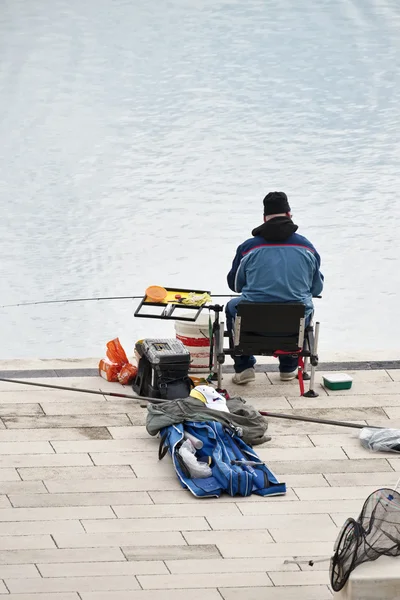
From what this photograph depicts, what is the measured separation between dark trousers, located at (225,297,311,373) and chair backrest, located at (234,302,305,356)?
33cm

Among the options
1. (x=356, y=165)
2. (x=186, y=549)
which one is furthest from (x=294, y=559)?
(x=356, y=165)

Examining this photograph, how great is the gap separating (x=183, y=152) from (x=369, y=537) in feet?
29.5

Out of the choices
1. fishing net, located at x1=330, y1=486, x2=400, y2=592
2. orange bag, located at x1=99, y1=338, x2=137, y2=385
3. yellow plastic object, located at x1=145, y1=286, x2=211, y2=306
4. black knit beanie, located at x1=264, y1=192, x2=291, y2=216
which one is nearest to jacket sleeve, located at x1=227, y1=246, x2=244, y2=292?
yellow plastic object, located at x1=145, y1=286, x2=211, y2=306

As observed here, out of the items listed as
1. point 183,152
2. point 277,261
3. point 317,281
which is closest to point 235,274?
point 277,261

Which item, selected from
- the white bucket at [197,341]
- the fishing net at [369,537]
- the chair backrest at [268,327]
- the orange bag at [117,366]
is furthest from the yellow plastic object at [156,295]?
the fishing net at [369,537]

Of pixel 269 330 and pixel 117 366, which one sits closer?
pixel 269 330

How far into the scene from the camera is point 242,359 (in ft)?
22.3

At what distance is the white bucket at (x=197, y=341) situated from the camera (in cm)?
696

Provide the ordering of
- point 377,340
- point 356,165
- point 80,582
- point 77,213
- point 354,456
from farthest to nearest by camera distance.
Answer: point 356,165, point 77,213, point 377,340, point 354,456, point 80,582

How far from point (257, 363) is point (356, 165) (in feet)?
18.3

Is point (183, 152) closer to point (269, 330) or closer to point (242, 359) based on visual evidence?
Answer: point (242, 359)

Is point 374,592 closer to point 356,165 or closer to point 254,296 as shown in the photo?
point 254,296

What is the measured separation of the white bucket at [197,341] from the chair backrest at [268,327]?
58cm

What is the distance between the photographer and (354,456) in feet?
19.1
